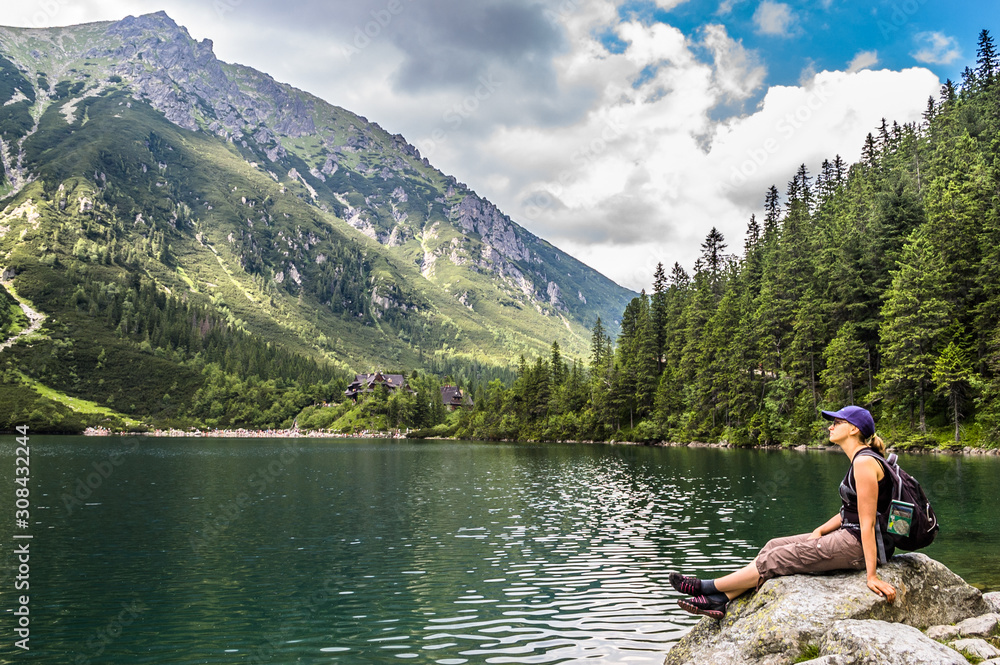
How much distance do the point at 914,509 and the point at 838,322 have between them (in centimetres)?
8521

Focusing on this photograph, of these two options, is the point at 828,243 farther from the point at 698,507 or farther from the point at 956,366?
the point at 698,507

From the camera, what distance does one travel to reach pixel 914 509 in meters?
9.05

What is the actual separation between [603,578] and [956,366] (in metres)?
59.4

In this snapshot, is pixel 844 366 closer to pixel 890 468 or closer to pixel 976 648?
pixel 976 648

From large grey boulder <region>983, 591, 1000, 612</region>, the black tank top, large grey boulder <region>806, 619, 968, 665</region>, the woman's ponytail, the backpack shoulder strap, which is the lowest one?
large grey boulder <region>983, 591, 1000, 612</region>

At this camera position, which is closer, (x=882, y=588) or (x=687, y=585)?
(x=882, y=588)

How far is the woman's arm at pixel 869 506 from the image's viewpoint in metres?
8.99

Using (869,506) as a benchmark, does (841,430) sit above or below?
above

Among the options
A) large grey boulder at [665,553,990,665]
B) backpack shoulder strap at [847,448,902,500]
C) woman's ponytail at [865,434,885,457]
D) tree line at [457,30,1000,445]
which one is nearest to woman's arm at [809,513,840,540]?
large grey boulder at [665,553,990,665]

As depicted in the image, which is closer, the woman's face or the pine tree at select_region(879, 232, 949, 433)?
the woman's face

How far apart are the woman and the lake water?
113 inches

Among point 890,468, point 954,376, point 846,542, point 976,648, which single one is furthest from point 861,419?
point 954,376

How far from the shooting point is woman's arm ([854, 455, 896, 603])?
29.5 ft

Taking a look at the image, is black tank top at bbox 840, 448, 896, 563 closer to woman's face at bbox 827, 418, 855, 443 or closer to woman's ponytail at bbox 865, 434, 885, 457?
woman's ponytail at bbox 865, 434, 885, 457
